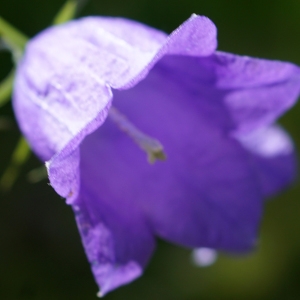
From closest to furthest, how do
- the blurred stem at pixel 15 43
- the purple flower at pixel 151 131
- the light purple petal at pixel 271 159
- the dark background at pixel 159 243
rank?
the purple flower at pixel 151 131
the blurred stem at pixel 15 43
the light purple petal at pixel 271 159
the dark background at pixel 159 243

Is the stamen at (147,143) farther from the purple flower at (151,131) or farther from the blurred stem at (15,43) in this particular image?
the blurred stem at (15,43)

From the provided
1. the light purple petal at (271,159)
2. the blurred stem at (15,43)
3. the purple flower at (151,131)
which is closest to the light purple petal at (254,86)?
the purple flower at (151,131)

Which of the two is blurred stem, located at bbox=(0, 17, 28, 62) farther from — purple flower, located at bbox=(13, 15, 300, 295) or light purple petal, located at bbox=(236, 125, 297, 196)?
light purple petal, located at bbox=(236, 125, 297, 196)

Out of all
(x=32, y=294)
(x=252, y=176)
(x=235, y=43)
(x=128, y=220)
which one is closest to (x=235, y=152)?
(x=252, y=176)

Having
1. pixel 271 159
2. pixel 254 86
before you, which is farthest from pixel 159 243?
pixel 254 86

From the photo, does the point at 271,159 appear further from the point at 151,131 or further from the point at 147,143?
the point at 147,143

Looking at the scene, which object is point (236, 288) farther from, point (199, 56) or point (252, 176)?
point (199, 56)
